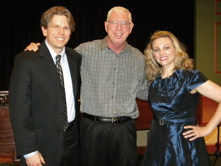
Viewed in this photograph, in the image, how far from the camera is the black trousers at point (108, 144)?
2.34 meters

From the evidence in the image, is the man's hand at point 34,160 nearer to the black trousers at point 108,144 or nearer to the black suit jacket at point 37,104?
the black suit jacket at point 37,104

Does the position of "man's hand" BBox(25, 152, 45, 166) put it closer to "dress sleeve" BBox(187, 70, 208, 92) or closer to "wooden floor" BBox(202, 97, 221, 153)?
"dress sleeve" BBox(187, 70, 208, 92)

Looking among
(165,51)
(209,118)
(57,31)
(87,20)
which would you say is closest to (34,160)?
(57,31)

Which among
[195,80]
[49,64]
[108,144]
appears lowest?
[108,144]

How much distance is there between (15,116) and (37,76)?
307 mm

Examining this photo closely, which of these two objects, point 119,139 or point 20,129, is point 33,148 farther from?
point 119,139

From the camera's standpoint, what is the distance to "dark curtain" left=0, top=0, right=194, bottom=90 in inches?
291

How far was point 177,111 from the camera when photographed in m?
1.99

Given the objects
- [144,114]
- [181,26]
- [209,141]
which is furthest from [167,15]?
[144,114]

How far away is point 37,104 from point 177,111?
1037 millimetres

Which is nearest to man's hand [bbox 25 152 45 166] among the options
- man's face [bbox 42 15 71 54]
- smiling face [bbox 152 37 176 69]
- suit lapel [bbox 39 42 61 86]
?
suit lapel [bbox 39 42 61 86]

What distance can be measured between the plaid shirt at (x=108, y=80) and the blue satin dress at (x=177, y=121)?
0.42 meters

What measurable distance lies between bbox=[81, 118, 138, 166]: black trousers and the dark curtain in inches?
197

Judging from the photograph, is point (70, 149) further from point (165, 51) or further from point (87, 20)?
point (87, 20)
